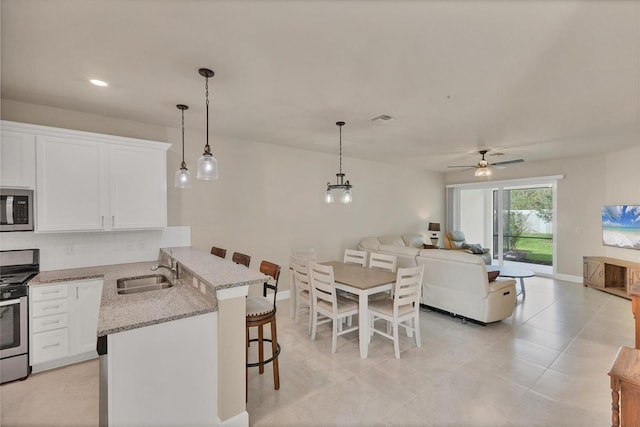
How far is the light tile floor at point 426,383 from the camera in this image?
210cm

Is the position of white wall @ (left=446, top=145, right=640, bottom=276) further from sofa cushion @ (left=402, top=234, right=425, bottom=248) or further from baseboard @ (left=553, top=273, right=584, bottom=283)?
sofa cushion @ (left=402, top=234, right=425, bottom=248)

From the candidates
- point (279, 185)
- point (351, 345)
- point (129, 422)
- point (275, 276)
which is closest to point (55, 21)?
point (275, 276)

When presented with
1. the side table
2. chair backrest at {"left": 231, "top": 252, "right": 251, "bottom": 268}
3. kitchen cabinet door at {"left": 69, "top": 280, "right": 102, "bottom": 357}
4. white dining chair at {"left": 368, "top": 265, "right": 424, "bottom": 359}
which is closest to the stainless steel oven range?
kitchen cabinet door at {"left": 69, "top": 280, "right": 102, "bottom": 357}

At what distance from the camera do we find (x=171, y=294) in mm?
2176

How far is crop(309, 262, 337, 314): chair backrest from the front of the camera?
2.95 metres

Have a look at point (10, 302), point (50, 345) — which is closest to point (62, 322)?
point (50, 345)

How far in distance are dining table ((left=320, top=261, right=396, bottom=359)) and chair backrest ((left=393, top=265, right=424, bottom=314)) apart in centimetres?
18

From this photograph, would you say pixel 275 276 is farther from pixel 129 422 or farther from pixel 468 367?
pixel 468 367

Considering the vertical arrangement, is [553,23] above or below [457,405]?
above

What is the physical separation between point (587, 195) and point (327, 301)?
6.24 meters

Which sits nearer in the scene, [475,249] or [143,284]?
[143,284]

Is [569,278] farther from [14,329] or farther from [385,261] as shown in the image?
[14,329]

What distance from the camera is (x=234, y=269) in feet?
7.50

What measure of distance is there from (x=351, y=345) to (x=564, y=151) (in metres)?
5.55
